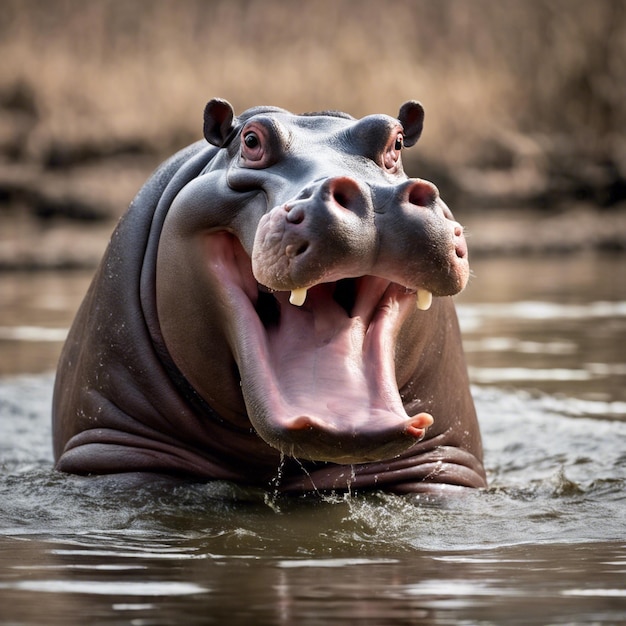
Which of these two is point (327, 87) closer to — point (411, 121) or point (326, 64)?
point (326, 64)

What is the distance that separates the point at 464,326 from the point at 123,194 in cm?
823

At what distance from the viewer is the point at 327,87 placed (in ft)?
64.7

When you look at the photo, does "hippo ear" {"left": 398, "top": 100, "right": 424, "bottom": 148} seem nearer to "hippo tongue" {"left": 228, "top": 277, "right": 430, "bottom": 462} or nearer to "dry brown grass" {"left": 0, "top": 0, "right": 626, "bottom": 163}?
"hippo tongue" {"left": 228, "top": 277, "right": 430, "bottom": 462}

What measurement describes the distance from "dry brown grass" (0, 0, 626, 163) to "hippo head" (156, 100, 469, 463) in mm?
13868

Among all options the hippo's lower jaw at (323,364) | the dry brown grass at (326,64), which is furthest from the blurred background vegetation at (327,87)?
the hippo's lower jaw at (323,364)

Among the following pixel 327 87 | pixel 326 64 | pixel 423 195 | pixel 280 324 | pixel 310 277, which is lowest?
pixel 280 324

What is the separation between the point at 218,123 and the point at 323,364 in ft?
3.82

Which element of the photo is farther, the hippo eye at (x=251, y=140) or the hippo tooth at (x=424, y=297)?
the hippo eye at (x=251, y=140)

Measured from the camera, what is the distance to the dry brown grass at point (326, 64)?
19.0m

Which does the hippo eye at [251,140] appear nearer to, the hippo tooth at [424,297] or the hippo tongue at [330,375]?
the hippo tongue at [330,375]

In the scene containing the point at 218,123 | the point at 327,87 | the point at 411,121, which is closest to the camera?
the point at 218,123

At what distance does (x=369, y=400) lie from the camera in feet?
12.9

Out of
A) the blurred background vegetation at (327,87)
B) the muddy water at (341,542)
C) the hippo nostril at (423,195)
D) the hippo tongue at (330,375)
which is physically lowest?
the muddy water at (341,542)

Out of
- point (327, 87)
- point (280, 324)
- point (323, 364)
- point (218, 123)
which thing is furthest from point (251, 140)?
point (327, 87)
